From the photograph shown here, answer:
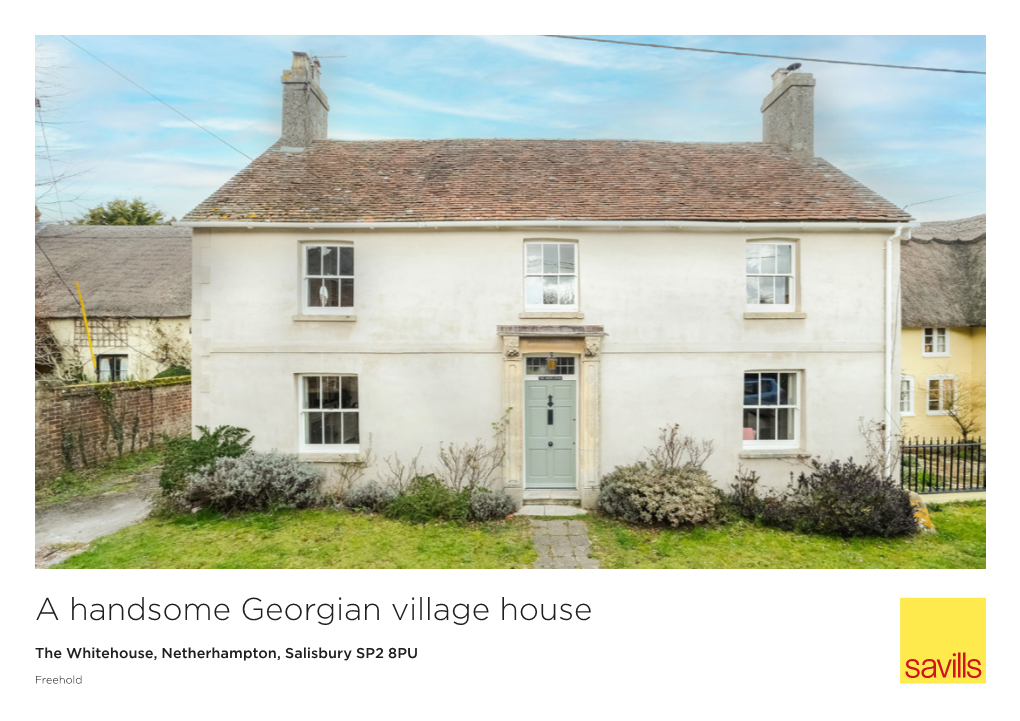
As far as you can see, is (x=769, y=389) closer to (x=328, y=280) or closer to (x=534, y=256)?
(x=534, y=256)

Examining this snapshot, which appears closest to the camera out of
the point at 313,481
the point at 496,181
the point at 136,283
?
the point at 313,481

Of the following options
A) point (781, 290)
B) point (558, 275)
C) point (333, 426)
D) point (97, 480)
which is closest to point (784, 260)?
point (781, 290)

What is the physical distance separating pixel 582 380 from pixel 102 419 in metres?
8.49

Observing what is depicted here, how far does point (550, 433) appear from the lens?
6934 millimetres

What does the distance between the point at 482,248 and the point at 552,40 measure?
264 cm

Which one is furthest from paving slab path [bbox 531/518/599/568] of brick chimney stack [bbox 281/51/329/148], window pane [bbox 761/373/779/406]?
brick chimney stack [bbox 281/51/329/148]

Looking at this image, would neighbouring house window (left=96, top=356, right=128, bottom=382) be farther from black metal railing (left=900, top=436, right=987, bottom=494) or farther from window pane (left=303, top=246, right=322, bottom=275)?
black metal railing (left=900, top=436, right=987, bottom=494)

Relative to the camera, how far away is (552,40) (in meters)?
4.89

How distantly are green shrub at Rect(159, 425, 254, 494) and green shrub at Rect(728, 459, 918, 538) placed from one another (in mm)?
7120

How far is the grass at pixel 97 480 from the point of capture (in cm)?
622

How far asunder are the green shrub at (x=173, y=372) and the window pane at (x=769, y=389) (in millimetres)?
11410

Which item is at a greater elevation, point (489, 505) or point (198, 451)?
point (198, 451)

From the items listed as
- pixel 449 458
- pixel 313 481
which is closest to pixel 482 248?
pixel 449 458
